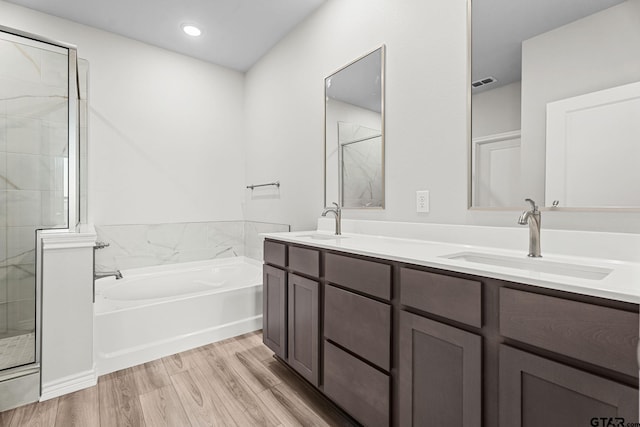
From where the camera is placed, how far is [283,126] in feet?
9.35

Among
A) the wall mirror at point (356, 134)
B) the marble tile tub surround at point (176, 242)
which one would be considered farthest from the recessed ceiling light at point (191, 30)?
the marble tile tub surround at point (176, 242)

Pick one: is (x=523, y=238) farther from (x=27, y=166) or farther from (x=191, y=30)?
(x=191, y=30)

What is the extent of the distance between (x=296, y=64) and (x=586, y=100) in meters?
2.15

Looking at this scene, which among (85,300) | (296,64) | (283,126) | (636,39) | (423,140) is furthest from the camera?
(283,126)

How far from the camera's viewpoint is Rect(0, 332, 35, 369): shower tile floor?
1677 millimetres

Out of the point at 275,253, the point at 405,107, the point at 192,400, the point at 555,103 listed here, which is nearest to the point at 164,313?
the point at 192,400

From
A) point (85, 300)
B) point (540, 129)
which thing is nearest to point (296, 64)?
point (540, 129)

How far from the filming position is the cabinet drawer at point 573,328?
2.18 ft

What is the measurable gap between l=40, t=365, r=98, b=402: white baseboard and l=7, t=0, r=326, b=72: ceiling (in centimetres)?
264

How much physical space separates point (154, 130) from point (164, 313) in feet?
5.90

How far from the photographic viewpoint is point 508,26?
1334 millimetres

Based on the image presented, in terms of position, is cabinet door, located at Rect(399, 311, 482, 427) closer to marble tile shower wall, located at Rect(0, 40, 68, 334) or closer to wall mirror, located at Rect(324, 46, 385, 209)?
wall mirror, located at Rect(324, 46, 385, 209)

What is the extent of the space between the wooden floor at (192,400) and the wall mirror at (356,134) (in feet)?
3.94

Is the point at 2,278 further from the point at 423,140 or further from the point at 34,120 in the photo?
the point at 423,140
